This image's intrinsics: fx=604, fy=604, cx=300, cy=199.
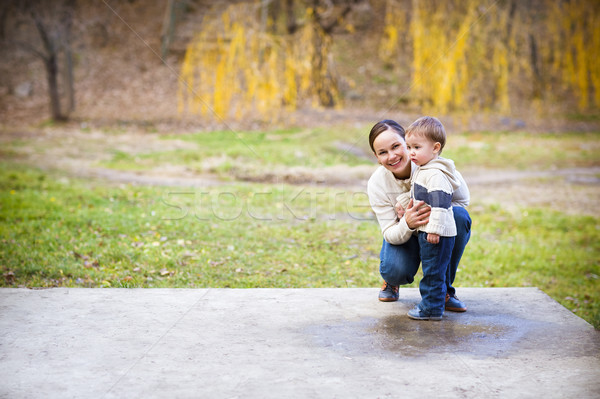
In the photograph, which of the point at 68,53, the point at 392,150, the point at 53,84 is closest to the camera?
the point at 392,150

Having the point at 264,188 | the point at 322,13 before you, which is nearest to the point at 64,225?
the point at 264,188

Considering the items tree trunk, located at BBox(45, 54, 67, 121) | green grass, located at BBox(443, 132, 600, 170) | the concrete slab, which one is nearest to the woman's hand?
the concrete slab

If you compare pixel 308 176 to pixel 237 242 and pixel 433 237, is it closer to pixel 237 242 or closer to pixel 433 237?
pixel 237 242

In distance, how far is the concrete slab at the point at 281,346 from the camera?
2.20 meters

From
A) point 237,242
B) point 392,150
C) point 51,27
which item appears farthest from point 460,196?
point 51,27

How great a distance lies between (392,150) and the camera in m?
3.04

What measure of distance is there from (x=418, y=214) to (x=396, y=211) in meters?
0.22

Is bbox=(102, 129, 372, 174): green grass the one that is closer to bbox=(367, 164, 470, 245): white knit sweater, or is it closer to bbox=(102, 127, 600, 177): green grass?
bbox=(102, 127, 600, 177): green grass

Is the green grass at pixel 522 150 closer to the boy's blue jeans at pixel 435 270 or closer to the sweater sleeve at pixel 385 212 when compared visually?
the sweater sleeve at pixel 385 212

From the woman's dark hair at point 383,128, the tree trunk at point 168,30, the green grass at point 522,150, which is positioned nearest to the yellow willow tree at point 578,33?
the green grass at point 522,150

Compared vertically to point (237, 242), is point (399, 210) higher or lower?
higher

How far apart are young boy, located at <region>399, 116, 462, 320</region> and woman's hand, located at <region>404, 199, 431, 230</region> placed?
0.02 metres

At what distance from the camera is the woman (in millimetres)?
3039

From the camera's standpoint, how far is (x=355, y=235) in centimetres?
621
